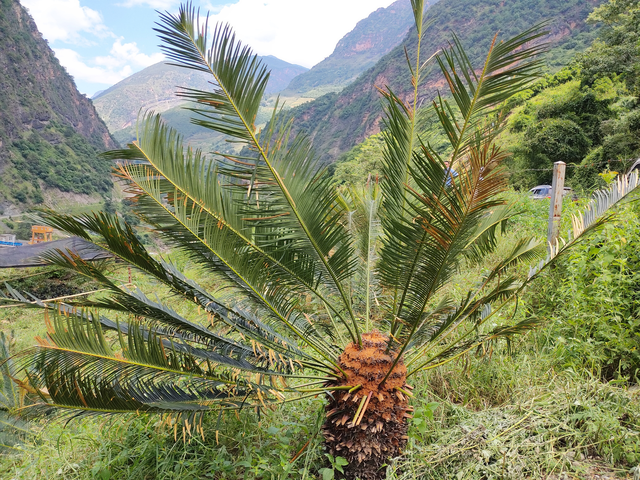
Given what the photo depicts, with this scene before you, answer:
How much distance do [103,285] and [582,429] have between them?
306 centimetres

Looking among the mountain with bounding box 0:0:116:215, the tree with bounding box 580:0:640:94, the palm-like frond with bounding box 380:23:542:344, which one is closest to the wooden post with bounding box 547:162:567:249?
the palm-like frond with bounding box 380:23:542:344

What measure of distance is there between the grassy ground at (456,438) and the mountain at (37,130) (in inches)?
1986

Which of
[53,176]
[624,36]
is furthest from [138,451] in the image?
[53,176]

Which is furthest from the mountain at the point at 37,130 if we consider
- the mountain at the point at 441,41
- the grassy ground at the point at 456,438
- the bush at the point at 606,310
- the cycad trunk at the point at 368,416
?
the bush at the point at 606,310

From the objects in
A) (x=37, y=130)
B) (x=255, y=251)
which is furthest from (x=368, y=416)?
(x=37, y=130)

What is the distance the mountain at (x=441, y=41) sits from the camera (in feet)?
157

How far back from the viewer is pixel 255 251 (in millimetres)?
2613

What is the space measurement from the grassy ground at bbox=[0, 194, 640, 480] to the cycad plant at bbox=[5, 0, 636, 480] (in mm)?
268

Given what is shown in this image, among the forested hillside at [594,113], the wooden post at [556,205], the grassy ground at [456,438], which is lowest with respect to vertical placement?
the grassy ground at [456,438]

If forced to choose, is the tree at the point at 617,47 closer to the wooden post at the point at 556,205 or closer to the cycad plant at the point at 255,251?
the wooden post at the point at 556,205

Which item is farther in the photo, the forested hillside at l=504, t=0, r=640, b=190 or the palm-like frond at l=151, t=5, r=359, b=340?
the forested hillside at l=504, t=0, r=640, b=190

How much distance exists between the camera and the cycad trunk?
2.32 m

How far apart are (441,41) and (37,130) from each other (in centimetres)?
5632

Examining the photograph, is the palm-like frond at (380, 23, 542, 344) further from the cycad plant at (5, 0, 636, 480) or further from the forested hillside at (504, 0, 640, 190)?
the forested hillside at (504, 0, 640, 190)
